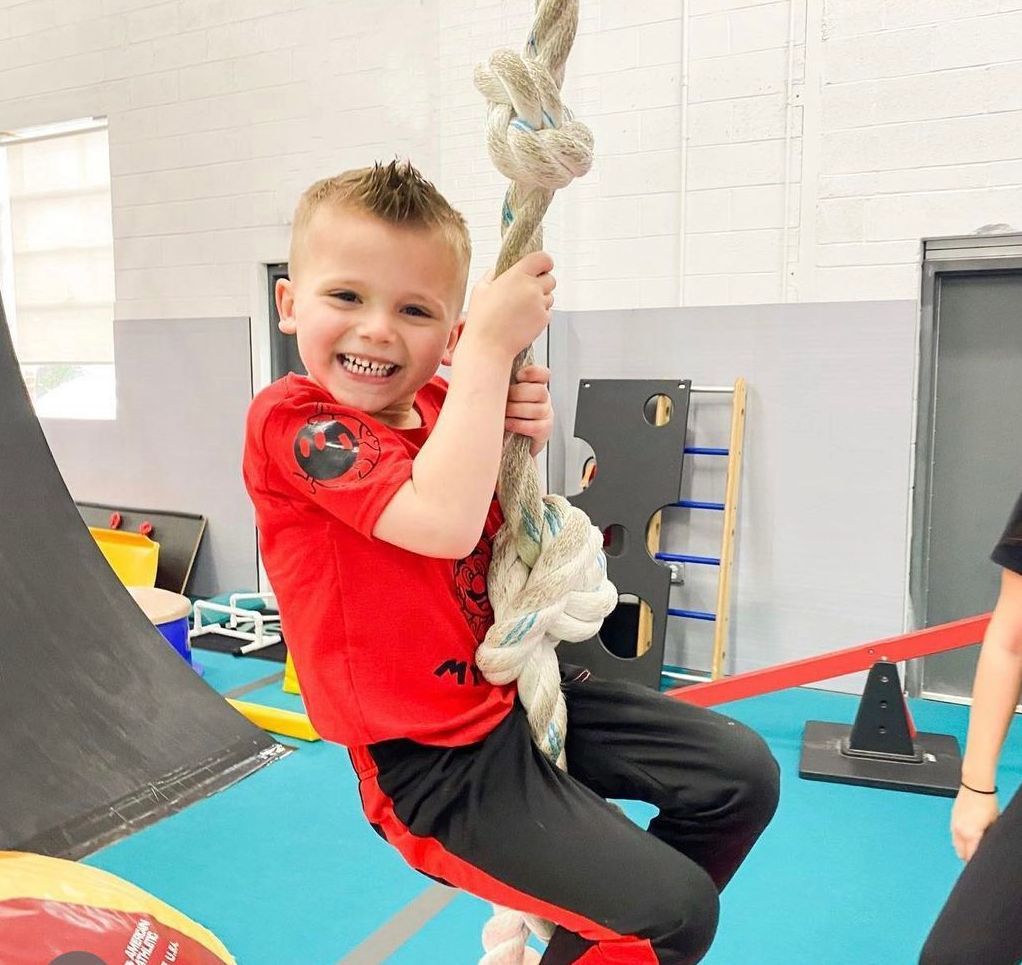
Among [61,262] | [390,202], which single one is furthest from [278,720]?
[61,262]

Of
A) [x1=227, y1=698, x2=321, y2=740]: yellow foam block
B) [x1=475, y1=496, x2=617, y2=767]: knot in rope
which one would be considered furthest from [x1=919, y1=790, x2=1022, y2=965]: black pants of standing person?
[x1=227, y1=698, x2=321, y2=740]: yellow foam block

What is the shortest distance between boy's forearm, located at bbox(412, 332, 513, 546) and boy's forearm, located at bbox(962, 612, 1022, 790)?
0.90 metres

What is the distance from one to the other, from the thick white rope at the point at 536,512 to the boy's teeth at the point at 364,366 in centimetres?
16

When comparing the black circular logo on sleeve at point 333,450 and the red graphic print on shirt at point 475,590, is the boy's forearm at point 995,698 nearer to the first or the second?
the red graphic print on shirt at point 475,590

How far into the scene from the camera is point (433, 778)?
3.57 feet

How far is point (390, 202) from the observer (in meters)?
1.03

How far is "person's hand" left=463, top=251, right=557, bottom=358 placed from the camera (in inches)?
39.1

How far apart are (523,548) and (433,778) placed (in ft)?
0.95

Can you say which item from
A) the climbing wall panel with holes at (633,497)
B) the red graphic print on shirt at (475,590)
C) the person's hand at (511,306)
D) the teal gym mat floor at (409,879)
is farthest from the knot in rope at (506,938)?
the climbing wall panel with holes at (633,497)

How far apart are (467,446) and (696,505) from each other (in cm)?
299

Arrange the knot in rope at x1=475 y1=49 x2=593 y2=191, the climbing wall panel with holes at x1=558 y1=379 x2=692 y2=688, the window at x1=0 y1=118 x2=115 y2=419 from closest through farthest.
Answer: the knot in rope at x1=475 y1=49 x2=593 y2=191 < the climbing wall panel with holes at x1=558 y1=379 x2=692 y2=688 < the window at x1=0 y1=118 x2=115 y2=419

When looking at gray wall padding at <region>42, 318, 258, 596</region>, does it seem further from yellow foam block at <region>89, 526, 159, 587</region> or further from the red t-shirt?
the red t-shirt

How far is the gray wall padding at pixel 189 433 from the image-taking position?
198 inches

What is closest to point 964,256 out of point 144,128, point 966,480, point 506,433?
point 966,480
